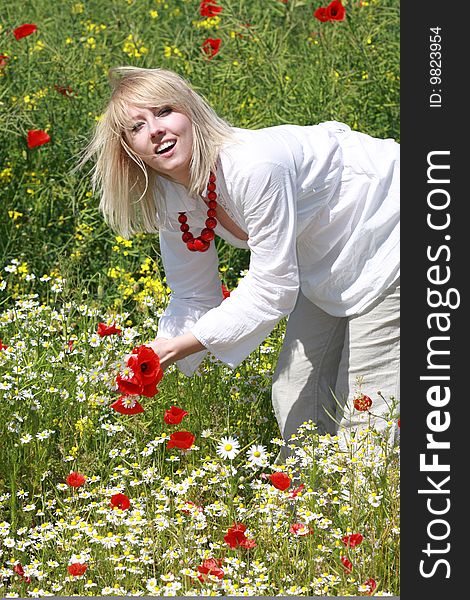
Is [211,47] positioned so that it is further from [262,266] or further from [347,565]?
[347,565]

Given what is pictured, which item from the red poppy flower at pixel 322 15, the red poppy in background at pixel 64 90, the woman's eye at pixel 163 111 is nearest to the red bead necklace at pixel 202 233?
the woman's eye at pixel 163 111

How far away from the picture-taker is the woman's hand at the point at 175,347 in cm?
279

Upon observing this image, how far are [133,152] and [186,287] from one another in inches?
17.7

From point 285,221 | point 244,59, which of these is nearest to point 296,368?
point 285,221

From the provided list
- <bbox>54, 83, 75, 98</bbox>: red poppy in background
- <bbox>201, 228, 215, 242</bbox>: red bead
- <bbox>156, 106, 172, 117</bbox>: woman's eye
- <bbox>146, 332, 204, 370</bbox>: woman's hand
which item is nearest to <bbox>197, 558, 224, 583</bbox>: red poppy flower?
<bbox>146, 332, 204, 370</bbox>: woman's hand

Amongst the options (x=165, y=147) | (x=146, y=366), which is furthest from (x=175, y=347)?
(x=165, y=147)

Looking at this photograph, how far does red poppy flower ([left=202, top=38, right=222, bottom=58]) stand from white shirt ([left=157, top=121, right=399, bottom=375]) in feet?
4.75

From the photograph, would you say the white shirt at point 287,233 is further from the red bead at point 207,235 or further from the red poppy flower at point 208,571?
the red poppy flower at point 208,571

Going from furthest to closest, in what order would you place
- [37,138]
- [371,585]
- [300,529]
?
[37,138] < [300,529] < [371,585]

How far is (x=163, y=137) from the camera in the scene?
2.83 meters

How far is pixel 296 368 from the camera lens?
3213mm

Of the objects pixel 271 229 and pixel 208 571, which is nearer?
pixel 208 571

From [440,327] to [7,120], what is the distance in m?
2.74

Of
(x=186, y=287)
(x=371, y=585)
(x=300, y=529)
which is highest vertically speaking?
(x=186, y=287)
